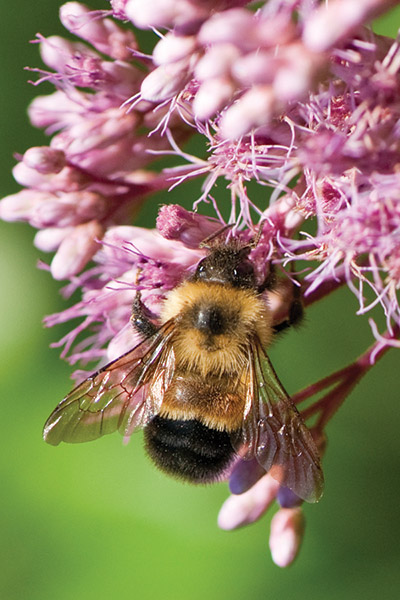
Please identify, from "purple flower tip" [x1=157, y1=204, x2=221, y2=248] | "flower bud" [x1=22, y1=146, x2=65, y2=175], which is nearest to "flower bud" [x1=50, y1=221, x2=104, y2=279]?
"flower bud" [x1=22, y1=146, x2=65, y2=175]

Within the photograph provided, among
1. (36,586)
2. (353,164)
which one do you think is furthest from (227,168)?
(36,586)

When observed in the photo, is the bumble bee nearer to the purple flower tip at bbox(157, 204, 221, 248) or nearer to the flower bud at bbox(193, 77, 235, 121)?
the purple flower tip at bbox(157, 204, 221, 248)

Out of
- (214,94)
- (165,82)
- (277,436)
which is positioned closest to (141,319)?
(277,436)

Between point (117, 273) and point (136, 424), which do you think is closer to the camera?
point (136, 424)

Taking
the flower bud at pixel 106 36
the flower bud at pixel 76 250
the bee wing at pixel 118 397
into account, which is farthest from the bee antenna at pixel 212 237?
the flower bud at pixel 106 36

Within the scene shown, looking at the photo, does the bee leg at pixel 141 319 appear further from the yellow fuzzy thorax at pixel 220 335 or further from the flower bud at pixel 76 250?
the flower bud at pixel 76 250

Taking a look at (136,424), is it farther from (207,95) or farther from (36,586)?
(36,586)

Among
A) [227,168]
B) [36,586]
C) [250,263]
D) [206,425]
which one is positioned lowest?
[36,586]
